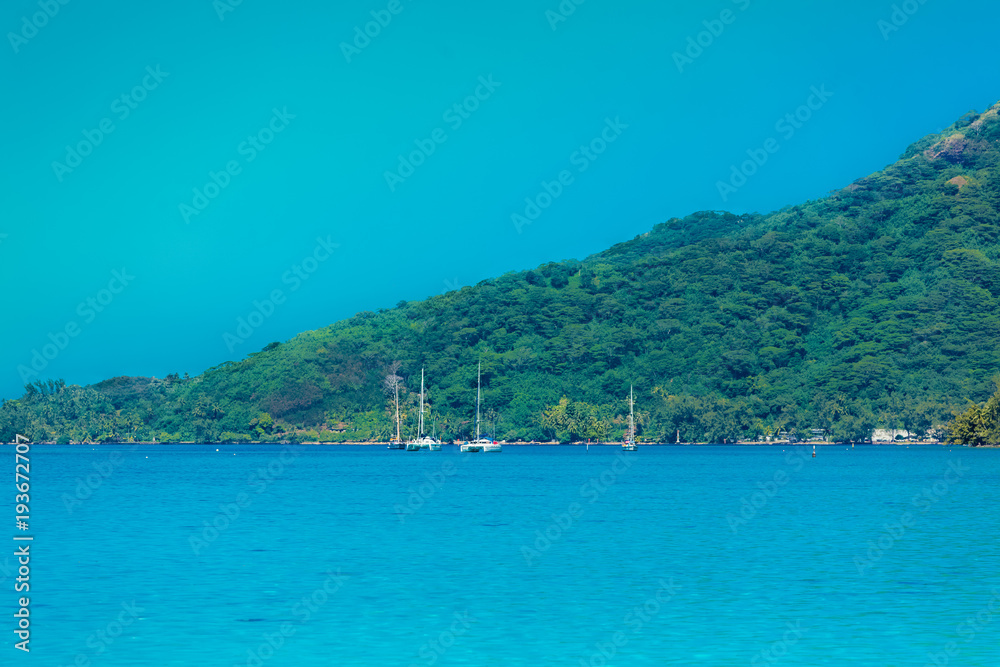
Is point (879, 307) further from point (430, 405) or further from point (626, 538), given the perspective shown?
point (626, 538)

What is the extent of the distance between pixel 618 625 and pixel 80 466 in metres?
108

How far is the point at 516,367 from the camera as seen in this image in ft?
622

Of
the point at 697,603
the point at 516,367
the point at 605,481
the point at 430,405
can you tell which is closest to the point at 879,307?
the point at 516,367
